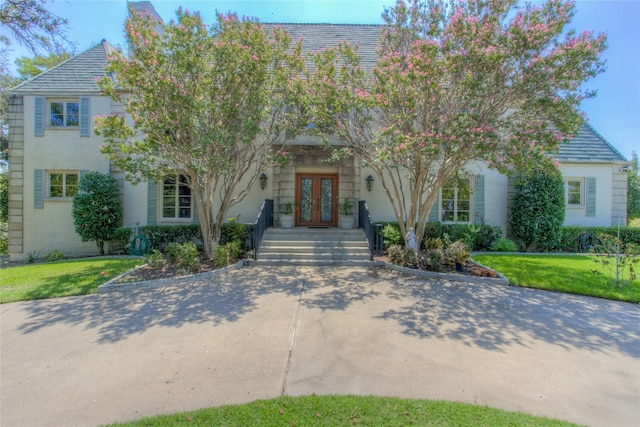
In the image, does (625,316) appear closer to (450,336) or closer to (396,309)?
(450,336)

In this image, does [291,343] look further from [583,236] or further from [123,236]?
[583,236]

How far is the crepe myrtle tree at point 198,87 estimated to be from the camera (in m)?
6.84

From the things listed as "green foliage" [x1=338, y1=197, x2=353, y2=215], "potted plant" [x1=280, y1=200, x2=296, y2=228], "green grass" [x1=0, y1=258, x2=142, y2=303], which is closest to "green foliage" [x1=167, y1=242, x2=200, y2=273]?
"green grass" [x1=0, y1=258, x2=142, y2=303]

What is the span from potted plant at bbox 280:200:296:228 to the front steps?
1.52 feet

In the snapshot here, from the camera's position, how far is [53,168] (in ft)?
35.8

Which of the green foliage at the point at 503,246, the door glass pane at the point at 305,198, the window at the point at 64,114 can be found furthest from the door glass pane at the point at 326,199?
the window at the point at 64,114

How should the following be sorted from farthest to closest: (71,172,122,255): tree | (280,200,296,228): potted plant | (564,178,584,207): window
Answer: (564,178,584,207): window
(280,200,296,228): potted plant
(71,172,122,255): tree

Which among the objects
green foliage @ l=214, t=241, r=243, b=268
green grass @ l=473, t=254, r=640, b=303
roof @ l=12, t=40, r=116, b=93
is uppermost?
roof @ l=12, t=40, r=116, b=93

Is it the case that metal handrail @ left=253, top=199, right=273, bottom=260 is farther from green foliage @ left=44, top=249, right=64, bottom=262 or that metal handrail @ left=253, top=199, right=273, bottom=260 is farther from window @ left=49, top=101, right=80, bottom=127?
window @ left=49, top=101, right=80, bottom=127

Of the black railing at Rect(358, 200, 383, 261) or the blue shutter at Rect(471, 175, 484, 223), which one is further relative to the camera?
the blue shutter at Rect(471, 175, 484, 223)

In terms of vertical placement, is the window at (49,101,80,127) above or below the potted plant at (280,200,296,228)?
above

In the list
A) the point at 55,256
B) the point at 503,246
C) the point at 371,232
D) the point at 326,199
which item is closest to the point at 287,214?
the point at 326,199

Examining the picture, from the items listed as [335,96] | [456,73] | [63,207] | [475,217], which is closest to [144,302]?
[335,96]

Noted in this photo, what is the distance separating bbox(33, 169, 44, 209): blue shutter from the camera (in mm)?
10844
